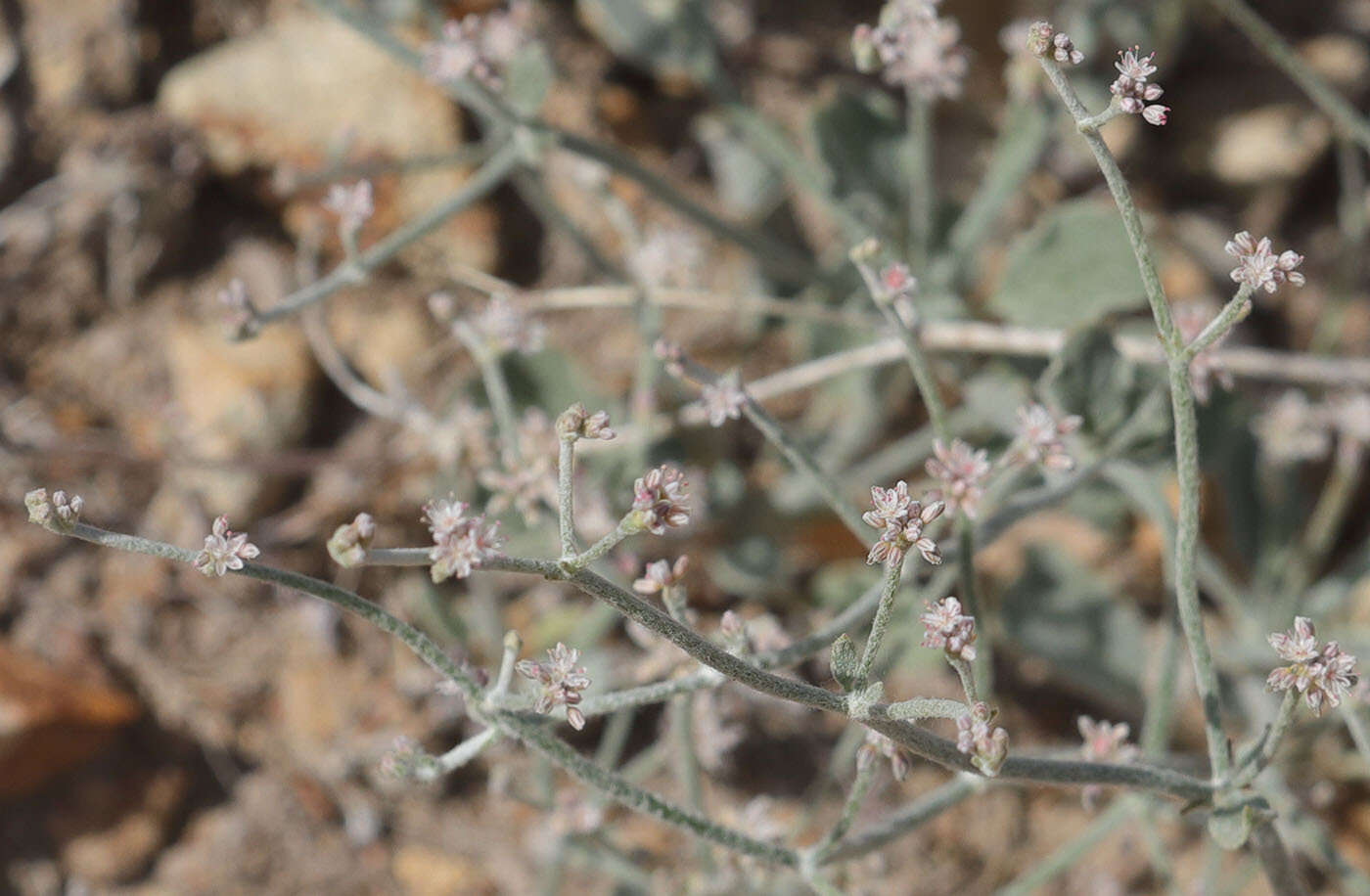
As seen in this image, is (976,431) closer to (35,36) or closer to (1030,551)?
(1030,551)

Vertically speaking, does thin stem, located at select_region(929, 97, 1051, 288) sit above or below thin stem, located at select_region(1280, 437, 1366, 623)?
below

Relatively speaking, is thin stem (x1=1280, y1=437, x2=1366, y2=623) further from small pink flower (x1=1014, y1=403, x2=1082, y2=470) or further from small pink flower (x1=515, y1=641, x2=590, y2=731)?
small pink flower (x1=515, y1=641, x2=590, y2=731)

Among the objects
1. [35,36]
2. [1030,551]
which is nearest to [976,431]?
[1030,551]

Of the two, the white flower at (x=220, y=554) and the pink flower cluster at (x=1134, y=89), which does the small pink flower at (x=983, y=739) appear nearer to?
the pink flower cluster at (x=1134, y=89)

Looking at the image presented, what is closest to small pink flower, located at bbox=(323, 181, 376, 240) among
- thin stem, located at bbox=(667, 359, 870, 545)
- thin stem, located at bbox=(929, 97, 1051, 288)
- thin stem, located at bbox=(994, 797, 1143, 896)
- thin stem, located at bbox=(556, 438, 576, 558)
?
thin stem, located at bbox=(667, 359, 870, 545)

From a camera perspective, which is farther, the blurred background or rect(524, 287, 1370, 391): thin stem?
the blurred background

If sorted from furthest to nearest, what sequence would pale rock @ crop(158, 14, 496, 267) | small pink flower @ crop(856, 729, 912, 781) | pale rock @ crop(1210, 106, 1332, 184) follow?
pale rock @ crop(1210, 106, 1332, 184), pale rock @ crop(158, 14, 496, 267), small pink flower @ crop(856, 729, 912, 781)

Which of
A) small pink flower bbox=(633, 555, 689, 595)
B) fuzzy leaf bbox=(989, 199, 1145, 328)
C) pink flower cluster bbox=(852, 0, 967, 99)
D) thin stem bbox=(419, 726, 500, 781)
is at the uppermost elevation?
fuzzy leaf bbox=(989, 199, 1145, 328)
